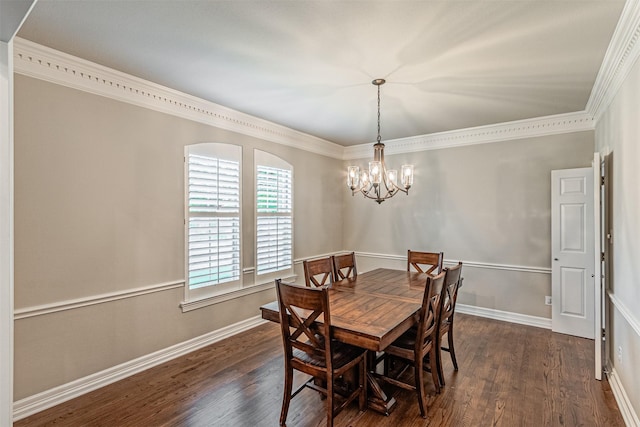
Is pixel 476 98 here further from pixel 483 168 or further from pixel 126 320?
pixel 126 320

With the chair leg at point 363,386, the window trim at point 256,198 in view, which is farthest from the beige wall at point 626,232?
the window trim at point 256,198

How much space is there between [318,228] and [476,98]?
9.84 ft

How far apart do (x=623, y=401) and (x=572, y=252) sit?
195cm

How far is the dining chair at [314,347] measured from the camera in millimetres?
2061

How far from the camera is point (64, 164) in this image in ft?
8.45

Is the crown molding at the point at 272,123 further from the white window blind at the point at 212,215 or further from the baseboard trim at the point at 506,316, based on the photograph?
the baseboard trim at the point at 506,316

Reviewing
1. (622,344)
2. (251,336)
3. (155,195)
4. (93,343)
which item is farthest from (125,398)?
(622,344)

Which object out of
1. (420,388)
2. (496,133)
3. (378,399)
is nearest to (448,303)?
(420,388)

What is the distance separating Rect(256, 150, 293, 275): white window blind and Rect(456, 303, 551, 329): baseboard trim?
2.70 metres

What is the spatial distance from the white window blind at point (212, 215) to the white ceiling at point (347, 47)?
2.21 ft

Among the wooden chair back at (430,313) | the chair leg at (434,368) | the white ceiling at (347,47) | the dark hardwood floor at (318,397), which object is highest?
the white ceiling at (347,47)

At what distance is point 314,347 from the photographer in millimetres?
2213

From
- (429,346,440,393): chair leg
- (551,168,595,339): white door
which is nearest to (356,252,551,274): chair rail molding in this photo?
(551,168,595,339): white door

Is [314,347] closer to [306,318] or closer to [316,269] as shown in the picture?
[306,318]
